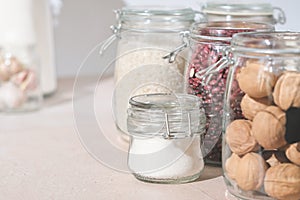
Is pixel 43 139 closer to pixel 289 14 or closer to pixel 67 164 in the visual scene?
pixel 67 164

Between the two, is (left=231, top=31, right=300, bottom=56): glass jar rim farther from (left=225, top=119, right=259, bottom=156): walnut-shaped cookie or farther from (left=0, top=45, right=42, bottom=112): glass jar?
(left=0, top=45, right=42, bottom=112): glass jar

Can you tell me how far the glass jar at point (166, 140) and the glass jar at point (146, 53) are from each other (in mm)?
121

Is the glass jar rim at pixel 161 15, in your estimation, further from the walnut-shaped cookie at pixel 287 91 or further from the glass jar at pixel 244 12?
the walnut-shaped cookie at pixel 287 91

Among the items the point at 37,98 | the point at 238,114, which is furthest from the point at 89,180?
the point at 37,98

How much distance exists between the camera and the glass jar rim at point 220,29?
0.82 meters

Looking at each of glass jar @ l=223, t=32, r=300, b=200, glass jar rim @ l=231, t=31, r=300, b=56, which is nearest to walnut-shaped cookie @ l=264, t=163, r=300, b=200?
glass jar @ l=223, t=32, r=300, b=200

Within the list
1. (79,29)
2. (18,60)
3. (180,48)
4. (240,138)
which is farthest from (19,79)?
(240,138)

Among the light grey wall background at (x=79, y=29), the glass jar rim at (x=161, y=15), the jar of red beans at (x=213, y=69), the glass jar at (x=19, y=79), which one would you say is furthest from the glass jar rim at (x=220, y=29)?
the light grey wall background at (x=79, y=29)

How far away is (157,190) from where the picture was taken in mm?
775

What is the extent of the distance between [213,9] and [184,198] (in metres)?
0.39

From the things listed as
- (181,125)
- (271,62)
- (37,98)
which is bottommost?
(37,98)

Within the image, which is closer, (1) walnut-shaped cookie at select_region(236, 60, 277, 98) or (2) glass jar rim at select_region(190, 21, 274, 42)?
(1) walnut-shaped cookie at select_region(236, 60, 277, 98)

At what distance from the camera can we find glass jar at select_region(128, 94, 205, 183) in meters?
0.78

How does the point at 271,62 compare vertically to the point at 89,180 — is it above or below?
above
